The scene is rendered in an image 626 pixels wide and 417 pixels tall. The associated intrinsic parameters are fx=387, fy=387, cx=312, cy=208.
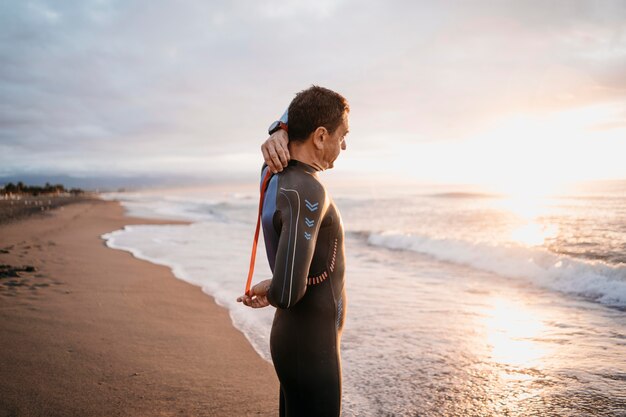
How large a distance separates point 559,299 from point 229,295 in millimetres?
6465

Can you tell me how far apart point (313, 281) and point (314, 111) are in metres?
0.91

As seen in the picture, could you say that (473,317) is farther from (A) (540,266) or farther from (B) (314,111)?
(B) (314,111)

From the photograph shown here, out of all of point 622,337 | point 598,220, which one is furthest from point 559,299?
point 598,220

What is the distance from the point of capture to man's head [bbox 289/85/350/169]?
2.06 meters

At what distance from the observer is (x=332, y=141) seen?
84.4 inches

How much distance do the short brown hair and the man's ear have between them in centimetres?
2

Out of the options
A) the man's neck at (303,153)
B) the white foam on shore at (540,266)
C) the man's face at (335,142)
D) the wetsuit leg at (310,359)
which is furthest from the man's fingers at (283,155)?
the white foam on shore at (540,266)

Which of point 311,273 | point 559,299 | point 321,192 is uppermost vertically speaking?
point 321,192

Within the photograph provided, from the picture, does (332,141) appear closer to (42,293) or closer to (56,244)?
(42,293)

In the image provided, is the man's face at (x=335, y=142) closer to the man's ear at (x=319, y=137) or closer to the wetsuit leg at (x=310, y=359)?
the man's ear at (x=319, y=137)

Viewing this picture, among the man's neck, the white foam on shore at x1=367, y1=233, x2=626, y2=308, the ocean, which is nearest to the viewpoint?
the man's neck

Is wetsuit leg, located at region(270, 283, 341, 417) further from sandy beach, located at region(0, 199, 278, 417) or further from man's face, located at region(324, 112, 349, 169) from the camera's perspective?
sandy beach, located at region(0, 199, 278, 417)

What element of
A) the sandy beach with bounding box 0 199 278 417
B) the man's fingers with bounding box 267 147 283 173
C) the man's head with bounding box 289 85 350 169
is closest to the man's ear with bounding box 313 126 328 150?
the man's head with bounding box 289 85 350 169

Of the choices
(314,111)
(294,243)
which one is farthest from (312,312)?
(314,111)
